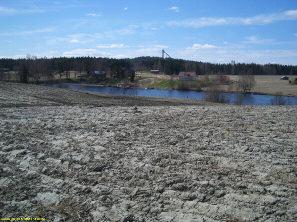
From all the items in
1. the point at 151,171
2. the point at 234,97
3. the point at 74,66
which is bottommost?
the point at 234,97

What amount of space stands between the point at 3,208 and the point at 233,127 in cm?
821

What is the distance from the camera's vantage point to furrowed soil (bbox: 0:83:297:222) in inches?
297

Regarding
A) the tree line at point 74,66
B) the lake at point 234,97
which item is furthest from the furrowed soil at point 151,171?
the tree line at point 74,66

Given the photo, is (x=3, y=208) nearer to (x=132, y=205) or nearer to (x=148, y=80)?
(x=132, y=205)

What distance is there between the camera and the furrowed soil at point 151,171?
7.53 m

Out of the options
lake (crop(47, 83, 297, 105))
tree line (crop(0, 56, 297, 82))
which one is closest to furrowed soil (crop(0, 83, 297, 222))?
lake (crop(47, 83, 297, 105))

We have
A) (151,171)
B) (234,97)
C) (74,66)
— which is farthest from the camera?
(74,66)

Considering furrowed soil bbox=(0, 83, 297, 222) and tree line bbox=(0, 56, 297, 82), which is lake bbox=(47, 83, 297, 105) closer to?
tree line bbox=(0, 56, 297, 82)

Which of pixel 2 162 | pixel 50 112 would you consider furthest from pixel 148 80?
pixel 2 162

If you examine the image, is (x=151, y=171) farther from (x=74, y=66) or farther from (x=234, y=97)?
(x=74, y=66)

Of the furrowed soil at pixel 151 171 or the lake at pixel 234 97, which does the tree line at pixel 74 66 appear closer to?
the lake at pixel 234 97

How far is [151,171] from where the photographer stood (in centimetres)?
930

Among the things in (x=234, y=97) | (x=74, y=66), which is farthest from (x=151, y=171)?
(x=74, y=66)

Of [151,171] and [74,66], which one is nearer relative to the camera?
[151,171]
